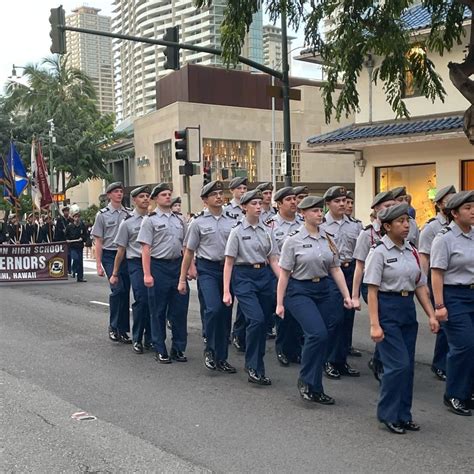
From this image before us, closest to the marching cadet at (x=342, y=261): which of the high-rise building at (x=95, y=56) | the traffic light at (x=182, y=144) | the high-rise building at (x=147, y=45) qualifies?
the traffic light at (x=182, y=144)

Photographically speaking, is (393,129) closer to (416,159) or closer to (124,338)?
(416,159)

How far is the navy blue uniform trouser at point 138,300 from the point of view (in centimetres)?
818

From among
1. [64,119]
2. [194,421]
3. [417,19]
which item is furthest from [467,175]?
[64,119]

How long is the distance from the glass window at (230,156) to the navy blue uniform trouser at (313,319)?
31554 mm

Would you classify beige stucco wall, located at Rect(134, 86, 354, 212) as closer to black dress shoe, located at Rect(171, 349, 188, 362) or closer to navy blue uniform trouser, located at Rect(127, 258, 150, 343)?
navy blue uniform trouser, located at Rect(127, 258, 150, 343)

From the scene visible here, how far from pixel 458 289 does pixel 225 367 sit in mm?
2742

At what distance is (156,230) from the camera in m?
7.76

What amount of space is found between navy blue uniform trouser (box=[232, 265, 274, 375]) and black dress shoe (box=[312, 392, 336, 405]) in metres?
0.81

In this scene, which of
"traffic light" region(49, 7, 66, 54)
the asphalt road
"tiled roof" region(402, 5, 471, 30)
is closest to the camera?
the asphalt road

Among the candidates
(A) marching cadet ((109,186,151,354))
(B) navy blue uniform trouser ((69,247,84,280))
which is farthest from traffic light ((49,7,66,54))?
(A) marching cadet ((109,186,151,354))

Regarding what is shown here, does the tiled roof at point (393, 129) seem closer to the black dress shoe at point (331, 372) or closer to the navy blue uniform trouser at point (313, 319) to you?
the black dress shoe at point (331, 372)

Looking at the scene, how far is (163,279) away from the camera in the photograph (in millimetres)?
7746

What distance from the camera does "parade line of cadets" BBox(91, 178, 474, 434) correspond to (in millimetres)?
5305

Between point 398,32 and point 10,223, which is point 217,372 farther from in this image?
point 10,223
